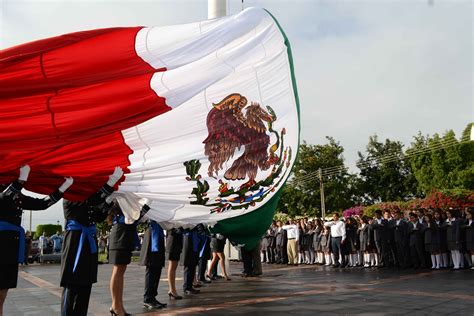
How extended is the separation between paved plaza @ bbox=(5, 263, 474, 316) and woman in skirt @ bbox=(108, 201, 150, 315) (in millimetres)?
669

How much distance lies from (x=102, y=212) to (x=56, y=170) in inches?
30.7

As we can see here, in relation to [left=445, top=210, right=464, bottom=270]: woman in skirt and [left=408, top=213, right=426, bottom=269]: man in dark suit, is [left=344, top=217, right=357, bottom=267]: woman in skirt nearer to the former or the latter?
[left=408, top=213, right=426, bottom=269]: man in dark suit

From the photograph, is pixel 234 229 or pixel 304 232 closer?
pixel 234 229

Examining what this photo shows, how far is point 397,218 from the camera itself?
572 inches

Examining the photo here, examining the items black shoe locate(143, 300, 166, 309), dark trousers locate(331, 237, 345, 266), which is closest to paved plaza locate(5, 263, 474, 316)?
black shoe locate(143, 300, 166, 309)

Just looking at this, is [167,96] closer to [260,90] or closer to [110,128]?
[110,128]

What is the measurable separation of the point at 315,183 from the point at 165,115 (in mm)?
38015

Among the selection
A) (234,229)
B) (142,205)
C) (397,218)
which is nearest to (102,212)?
(142,205)

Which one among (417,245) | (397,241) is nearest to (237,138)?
(417,245)

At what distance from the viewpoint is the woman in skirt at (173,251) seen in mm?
8438

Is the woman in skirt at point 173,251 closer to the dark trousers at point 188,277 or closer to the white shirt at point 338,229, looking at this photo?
the dark trousers at point 188,277

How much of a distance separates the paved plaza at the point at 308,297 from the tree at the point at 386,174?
39.2m

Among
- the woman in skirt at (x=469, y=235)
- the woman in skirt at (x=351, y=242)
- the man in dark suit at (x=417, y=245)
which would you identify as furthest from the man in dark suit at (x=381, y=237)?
the woman in skirt at (x=469, y=235)

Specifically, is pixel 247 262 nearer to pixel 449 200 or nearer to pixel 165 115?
pixel 165 115
